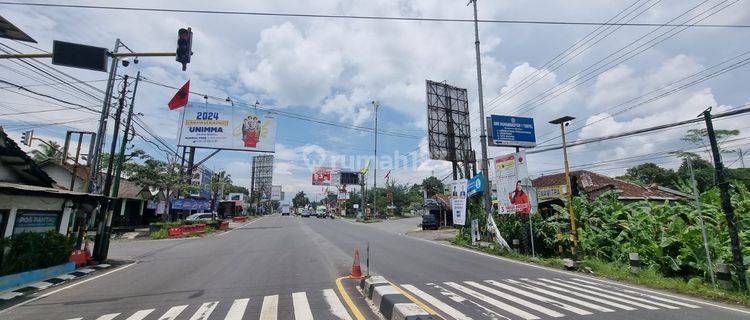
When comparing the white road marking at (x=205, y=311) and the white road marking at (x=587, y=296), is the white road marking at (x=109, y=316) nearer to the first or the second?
the white road marking at (x=205, y=311)

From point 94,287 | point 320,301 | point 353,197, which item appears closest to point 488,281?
point 320,301

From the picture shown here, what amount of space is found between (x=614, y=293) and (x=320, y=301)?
7.15 meters

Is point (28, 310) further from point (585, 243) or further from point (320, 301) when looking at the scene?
point (585, 243)

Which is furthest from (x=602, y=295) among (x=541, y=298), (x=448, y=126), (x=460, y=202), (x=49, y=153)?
(x=49, y=153)

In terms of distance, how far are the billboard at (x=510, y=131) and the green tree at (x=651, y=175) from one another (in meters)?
52.8

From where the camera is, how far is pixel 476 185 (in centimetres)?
2423

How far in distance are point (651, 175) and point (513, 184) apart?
6557 cm

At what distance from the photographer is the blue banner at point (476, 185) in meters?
23.7

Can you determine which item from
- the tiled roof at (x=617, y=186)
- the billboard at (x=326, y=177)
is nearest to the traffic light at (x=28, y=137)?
the tiled roof at (x=617, y=186)

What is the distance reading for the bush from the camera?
10578 mm

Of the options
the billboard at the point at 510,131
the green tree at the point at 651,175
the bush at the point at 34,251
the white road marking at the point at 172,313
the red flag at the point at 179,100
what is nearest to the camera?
the white road marking at the point at 172,313

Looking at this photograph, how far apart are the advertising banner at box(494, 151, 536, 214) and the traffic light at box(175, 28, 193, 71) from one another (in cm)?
1442

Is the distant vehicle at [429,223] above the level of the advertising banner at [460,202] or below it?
below

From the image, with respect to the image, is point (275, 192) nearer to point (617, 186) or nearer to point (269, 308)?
point (617, 186)
